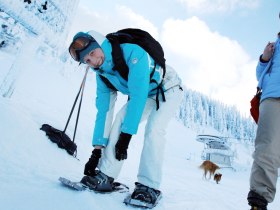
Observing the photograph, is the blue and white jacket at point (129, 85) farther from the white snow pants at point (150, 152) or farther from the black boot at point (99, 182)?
the black boot at point (99, 182)

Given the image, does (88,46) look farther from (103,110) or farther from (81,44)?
(103,110)

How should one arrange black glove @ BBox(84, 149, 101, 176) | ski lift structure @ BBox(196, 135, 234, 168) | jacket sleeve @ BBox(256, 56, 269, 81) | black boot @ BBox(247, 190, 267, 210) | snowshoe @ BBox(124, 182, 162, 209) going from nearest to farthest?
black boot @ BBox(247, 190, 267, 210) → snowshoe @ BBox(124, 182, 162, 209) → black glove @ BBox(84, 149, 101, 176) → jacket sleeve @ BBox(256, 56, 269, 81) → ski lift structure @ BBox(196, 135, 234, 168)

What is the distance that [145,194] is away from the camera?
2566 millimetres

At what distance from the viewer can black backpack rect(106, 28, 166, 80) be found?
274 centimetres

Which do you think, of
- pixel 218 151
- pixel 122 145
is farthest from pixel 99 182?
pixel 218 151

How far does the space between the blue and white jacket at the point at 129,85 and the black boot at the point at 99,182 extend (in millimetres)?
332

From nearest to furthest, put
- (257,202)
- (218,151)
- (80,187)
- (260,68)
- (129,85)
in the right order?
(257,202) < (80,187) < (129,85) < (260,68) < (218,151)

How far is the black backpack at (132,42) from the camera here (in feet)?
9.00

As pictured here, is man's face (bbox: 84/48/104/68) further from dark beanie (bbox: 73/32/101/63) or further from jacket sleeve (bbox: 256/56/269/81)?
jacket sleeve (bbox: 256/56/269/81)

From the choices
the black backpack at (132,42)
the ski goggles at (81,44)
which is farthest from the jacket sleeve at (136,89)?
the ski goggles at (81,44)

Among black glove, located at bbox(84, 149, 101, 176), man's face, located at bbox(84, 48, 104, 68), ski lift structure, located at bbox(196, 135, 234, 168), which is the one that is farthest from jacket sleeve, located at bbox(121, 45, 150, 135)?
ski lift structure, located at bbox(196, 135, 234, 168)

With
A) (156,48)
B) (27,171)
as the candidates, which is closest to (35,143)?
(27,171)

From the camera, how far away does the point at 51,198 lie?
80.5 inches

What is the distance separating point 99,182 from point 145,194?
44 centimetres
